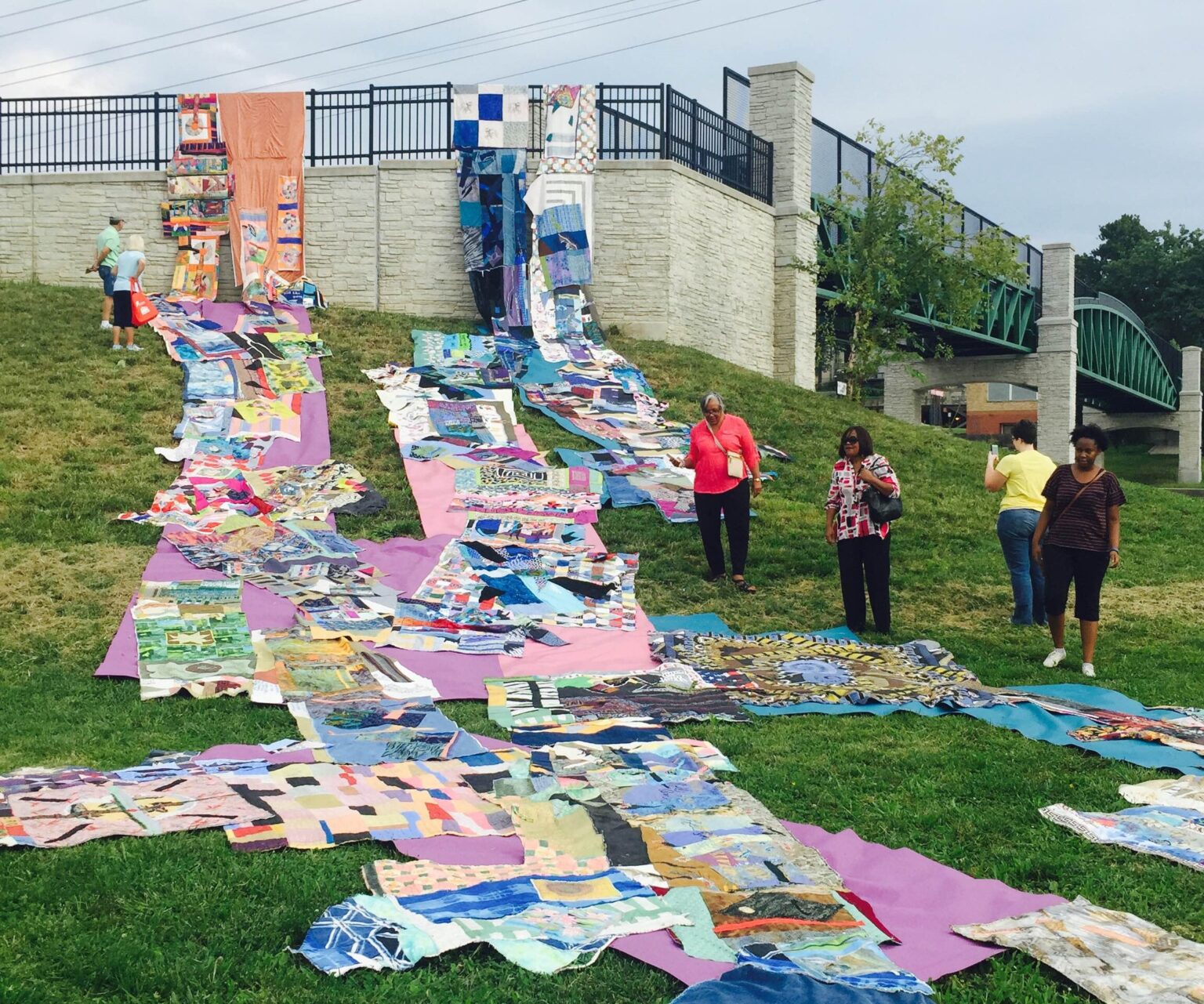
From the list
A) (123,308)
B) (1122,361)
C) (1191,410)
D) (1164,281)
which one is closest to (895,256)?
(123,308)

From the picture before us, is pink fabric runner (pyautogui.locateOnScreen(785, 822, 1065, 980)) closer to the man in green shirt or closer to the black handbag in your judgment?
the black handbag

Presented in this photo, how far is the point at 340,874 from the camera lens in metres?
4.51

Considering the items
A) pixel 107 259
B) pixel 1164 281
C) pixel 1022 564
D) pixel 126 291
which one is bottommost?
pixel 1022 564

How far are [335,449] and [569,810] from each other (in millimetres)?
9564

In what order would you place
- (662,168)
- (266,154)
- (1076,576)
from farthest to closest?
(662,168), (266,154), (1076,576)

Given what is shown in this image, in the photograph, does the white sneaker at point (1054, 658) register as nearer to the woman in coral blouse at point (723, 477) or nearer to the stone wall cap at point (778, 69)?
the woman in coral blouse at point (723, 477)

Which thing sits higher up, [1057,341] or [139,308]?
[1057,341]

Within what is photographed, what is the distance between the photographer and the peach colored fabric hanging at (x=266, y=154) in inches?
811

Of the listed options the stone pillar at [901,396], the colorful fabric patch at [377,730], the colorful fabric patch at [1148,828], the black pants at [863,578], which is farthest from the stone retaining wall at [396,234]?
the stone pillar at [901,396]

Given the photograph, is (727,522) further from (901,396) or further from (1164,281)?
(1164,281)

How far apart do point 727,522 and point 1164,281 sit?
78.7 m

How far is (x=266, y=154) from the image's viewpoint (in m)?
20.8

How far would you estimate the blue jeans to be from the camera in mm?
10273

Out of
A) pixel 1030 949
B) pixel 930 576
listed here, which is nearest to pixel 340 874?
pixel 1030 949
